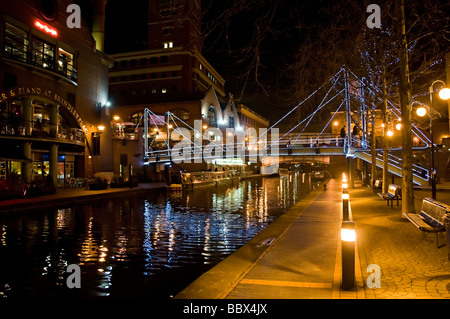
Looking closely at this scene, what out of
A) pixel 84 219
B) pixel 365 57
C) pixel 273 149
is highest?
pixel 365 57

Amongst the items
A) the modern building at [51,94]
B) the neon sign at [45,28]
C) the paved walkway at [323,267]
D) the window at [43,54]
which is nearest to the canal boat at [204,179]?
the modern building at [51,94]

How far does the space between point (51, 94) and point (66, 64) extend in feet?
15.6

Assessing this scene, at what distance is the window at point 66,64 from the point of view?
3219 centimetres

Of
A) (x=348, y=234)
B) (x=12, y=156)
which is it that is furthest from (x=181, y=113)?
(x=348, y=234)

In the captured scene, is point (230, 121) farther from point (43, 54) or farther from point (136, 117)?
point (43, 54)

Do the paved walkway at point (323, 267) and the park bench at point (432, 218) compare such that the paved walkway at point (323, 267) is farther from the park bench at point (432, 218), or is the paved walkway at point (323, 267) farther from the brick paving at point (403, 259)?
the park bench at point (432, 218)

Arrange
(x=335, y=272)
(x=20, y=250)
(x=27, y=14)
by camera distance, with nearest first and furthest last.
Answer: (x=335, y=272), (x=20, y=250), (x=27, y=14)

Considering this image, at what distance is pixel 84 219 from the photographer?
1555 cm

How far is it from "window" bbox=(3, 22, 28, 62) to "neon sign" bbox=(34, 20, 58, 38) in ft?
5.04

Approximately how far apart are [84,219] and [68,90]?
22.0 metres

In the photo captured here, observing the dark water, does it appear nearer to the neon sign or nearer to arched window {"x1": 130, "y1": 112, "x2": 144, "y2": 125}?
the neon sign

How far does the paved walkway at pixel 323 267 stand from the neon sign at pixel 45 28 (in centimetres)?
2879
